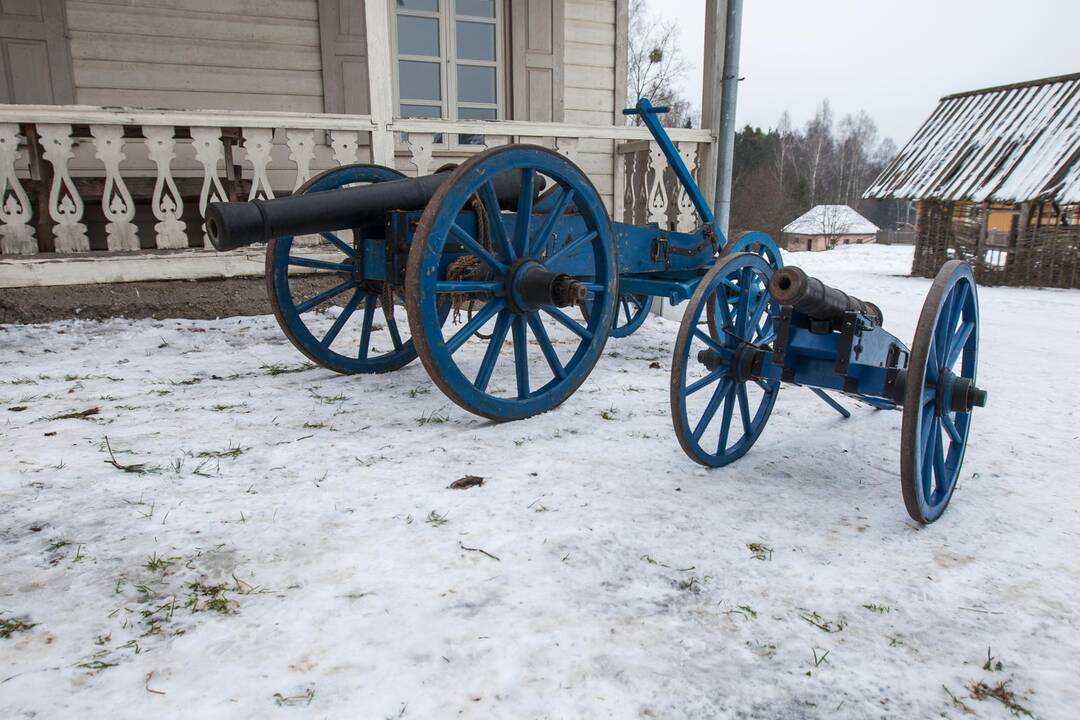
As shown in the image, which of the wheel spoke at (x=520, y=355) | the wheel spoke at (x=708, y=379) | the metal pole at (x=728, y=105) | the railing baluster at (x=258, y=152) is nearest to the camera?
the wheel spoke at (x=708, y=379)

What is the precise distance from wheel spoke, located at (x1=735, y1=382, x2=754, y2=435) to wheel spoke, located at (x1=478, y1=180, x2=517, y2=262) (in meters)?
1.25

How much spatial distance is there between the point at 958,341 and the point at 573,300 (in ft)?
5.23

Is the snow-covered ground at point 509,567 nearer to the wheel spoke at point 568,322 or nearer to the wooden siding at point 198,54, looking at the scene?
the wheel spoke at point 568,322

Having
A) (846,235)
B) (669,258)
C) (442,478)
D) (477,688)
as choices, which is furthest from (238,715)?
(846,235)

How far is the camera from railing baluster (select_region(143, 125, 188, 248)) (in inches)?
209

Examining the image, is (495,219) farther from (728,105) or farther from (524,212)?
(728,105)

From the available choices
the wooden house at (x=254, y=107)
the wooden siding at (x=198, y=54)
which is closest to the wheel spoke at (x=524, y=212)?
the wooden house at (x=254, y=107)

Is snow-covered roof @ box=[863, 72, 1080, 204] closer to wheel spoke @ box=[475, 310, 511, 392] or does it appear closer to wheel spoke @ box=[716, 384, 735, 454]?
wheel spoke @ box=[716, 384, 735, 454]

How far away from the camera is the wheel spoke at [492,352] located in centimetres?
344

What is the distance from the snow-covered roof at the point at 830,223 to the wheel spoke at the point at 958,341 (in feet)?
121

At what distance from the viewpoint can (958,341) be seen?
2744 millimetres

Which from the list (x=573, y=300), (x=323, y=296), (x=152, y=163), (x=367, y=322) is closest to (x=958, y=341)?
(x=573, y=300)

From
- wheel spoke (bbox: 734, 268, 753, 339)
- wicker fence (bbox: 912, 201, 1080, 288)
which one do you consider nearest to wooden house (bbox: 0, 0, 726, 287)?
wheel spoke (bbox: 734, 268, 753, 339)

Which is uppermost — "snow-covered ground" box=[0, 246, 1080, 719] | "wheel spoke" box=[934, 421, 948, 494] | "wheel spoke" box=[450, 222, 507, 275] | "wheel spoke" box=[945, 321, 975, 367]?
"wheel spoke" box=[450, 222, 507, 275]
